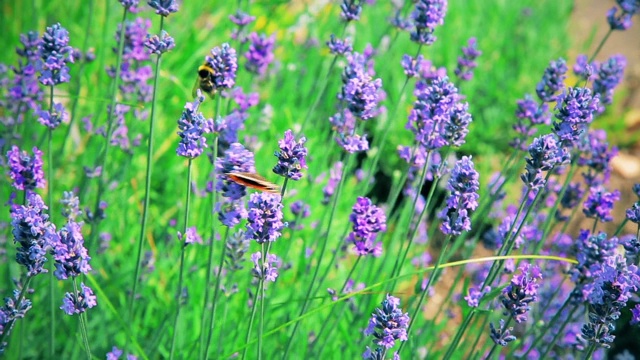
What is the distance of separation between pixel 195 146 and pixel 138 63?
1816mm

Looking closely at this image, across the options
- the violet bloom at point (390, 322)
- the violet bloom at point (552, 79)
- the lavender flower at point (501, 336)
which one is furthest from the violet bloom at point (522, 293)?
the violet bloom at point (552, 79)

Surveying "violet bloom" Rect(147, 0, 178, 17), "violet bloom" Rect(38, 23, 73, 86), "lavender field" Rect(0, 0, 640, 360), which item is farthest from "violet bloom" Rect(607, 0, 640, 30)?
"violet bloom" Rect(38, 23, 73, 86)

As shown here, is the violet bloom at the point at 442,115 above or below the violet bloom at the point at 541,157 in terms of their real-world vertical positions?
above

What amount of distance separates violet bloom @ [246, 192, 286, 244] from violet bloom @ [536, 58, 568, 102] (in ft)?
4.48

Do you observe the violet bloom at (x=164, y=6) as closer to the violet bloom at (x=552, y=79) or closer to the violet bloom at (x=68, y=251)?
the violet bloom at (x=68, y=251)

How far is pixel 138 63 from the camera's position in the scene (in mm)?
3438

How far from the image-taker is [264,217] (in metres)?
1.64

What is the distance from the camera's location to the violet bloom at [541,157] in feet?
6.24

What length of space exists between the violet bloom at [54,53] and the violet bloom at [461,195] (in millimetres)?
1122

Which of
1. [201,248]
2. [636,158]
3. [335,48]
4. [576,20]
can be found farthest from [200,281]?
[576,20]

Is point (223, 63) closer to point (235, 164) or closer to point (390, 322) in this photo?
point (235, 164)

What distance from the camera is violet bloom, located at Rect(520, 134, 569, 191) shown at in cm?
190

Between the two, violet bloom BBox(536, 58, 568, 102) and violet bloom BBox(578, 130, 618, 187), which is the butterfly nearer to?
violet bloom BBox(536, 58, 568, 102)

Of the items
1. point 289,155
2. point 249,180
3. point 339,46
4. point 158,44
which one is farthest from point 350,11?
point 249,180
